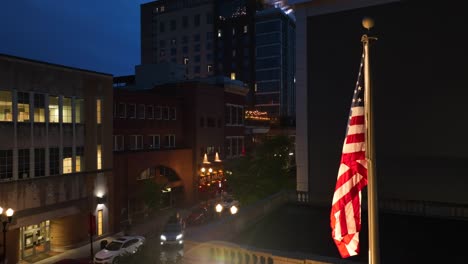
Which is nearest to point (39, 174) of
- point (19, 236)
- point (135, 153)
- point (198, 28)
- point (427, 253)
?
point (19, 236)

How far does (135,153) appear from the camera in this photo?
39.4 metres

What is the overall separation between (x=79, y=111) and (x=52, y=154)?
14.8ft

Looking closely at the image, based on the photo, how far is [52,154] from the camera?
30.0 meters

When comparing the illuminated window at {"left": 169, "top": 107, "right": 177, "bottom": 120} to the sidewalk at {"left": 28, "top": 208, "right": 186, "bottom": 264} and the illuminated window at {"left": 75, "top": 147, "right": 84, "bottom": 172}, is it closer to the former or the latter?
the sidewalk at {"left": 28, "top": 208, "right": 186, "bottom": 264}

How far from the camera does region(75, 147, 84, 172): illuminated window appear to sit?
32.4 m

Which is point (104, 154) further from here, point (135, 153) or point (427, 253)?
point (427, 253)

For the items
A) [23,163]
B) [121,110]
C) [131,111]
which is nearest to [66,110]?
[23,163]

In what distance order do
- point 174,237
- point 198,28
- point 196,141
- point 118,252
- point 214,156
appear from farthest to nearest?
1. point 198,28
2. point 214,156
3. point 196,141
4. point 118,252
5. point 174,237

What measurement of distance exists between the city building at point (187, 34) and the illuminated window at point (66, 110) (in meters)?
69.8

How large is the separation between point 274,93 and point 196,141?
A: 55.7 meters

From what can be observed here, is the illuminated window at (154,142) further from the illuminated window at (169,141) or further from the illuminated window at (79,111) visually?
the illuminated window at (79,111)

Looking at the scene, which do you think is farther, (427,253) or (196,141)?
(196,141)

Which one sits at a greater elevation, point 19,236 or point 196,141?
point 196,141

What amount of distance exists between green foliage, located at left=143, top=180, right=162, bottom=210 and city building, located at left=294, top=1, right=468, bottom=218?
73.2 ft
